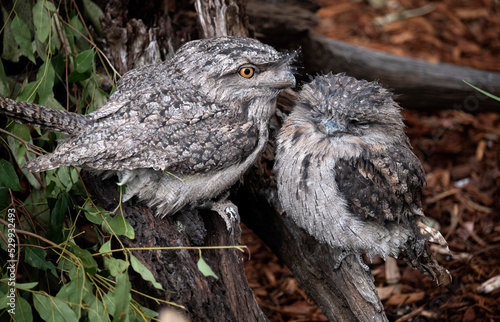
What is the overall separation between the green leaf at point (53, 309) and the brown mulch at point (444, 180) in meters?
1.84

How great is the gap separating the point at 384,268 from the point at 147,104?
2531 millimetres

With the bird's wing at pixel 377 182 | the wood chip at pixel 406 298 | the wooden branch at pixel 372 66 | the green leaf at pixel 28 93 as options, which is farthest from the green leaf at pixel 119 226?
the wooden branch at pixel 372 66

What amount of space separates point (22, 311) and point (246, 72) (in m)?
1.63

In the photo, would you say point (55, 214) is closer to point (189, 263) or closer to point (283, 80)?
point (189, 263)

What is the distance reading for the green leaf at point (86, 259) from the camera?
8.05 ft

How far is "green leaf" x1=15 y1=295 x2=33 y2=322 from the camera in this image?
7.59ft

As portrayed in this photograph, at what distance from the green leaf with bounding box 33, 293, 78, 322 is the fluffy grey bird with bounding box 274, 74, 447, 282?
1.34 meters

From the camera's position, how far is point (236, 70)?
8.89ft

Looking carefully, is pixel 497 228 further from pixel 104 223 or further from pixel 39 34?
pixel 39 34

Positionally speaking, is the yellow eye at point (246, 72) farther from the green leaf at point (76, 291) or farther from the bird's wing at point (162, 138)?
the green leaf at point (76, 291)

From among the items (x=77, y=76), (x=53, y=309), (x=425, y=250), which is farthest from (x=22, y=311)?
(x=425, y=250)

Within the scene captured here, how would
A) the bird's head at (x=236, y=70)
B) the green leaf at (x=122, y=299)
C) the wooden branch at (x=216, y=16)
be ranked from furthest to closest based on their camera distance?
the wooden branch at (x=216, y=16) → the bird's head at (x=236, y=70) → the green leaf at (x=122, y=299)

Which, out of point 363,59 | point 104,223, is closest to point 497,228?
point 363,59

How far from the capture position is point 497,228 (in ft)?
14.1
